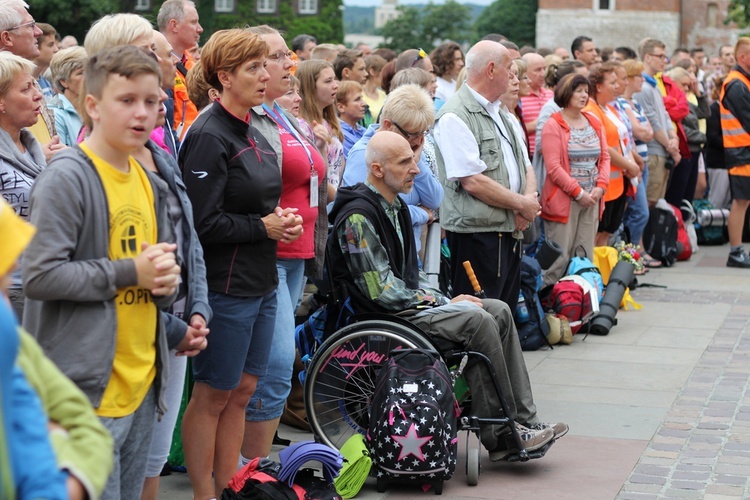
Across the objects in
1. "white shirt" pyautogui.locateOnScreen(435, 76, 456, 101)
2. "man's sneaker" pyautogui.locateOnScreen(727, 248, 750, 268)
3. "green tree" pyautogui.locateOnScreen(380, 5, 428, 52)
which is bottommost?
"green tree" pyautogui.locateOnScreen(380, 5, 428, 52)

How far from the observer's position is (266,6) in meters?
83.4

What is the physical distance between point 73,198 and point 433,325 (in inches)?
104

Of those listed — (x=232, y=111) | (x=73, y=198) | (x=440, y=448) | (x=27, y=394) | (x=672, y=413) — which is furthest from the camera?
(x=672, y=413)

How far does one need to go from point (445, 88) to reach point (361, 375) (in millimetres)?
5529

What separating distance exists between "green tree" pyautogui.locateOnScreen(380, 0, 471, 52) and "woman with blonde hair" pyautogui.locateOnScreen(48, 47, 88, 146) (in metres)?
118

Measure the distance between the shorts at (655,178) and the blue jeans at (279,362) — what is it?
8.19 m

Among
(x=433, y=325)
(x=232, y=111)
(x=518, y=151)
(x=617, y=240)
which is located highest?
(x=232, y=111)

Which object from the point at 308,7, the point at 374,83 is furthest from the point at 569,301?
the point at 308,7

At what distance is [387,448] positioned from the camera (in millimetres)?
5281

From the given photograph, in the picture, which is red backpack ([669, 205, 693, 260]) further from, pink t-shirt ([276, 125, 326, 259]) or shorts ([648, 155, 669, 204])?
pink t-shirt ([276, 125, 326, 259])

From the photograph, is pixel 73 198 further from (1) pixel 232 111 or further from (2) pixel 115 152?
(1) pixel 232 111

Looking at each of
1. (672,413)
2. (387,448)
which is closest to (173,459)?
(387,448)

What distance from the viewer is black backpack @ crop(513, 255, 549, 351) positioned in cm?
854

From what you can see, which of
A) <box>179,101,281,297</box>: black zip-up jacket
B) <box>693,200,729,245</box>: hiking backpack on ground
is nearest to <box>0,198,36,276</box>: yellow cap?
<box>179,101,281,297</box>: black zip-up jacket
